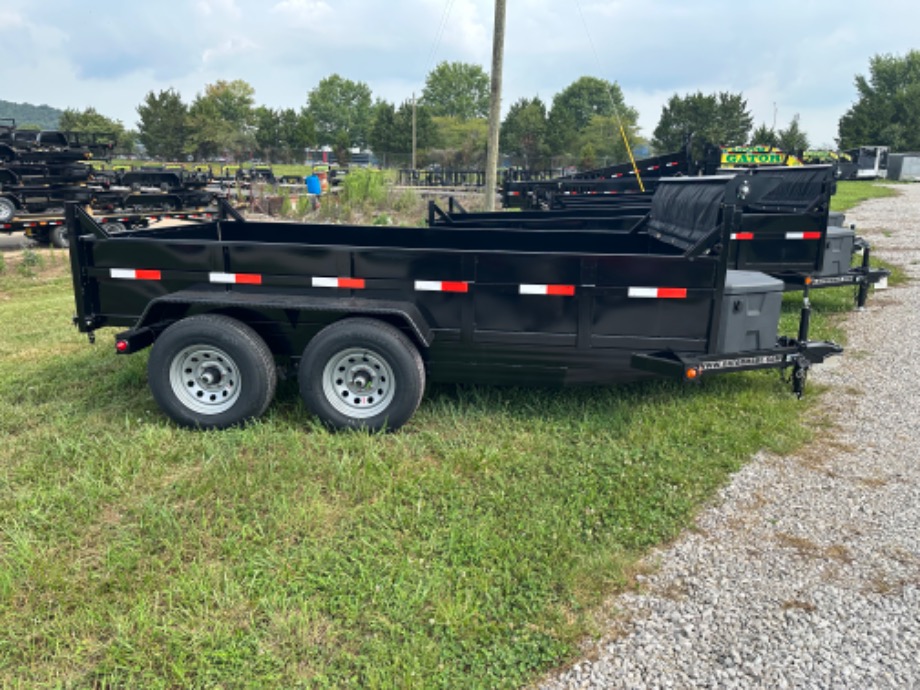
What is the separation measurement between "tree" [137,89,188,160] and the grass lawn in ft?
207

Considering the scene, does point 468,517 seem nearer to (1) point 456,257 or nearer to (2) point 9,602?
(1) point 456,257

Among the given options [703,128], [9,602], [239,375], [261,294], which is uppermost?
[703,128]

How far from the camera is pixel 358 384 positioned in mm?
4328

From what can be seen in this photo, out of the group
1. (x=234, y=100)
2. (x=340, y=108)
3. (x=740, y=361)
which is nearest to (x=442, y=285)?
(x=740, y=361)

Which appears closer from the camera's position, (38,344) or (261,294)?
(261,294)

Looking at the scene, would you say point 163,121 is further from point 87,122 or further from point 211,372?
point 211,372

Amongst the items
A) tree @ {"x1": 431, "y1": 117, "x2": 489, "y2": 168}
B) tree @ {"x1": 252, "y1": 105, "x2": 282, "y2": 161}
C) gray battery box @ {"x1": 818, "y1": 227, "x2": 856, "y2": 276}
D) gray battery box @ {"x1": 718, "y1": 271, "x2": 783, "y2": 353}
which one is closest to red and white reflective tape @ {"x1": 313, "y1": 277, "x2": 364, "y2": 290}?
gray battery box @ {"x1": 718, "y1": 271, "x2": 783, "y2": 353}

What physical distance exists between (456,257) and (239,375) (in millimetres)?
1534

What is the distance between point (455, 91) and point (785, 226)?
95.6 meters

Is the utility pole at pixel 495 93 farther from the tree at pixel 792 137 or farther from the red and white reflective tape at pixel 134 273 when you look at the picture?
the tree at pixel 792 137

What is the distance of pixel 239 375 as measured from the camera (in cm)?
432

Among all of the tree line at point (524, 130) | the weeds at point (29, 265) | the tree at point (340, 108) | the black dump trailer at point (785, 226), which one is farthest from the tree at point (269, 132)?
the black dump trailer at point (785, 226)

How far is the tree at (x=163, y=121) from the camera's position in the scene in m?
61.2

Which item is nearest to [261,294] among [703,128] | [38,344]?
[38,344]
